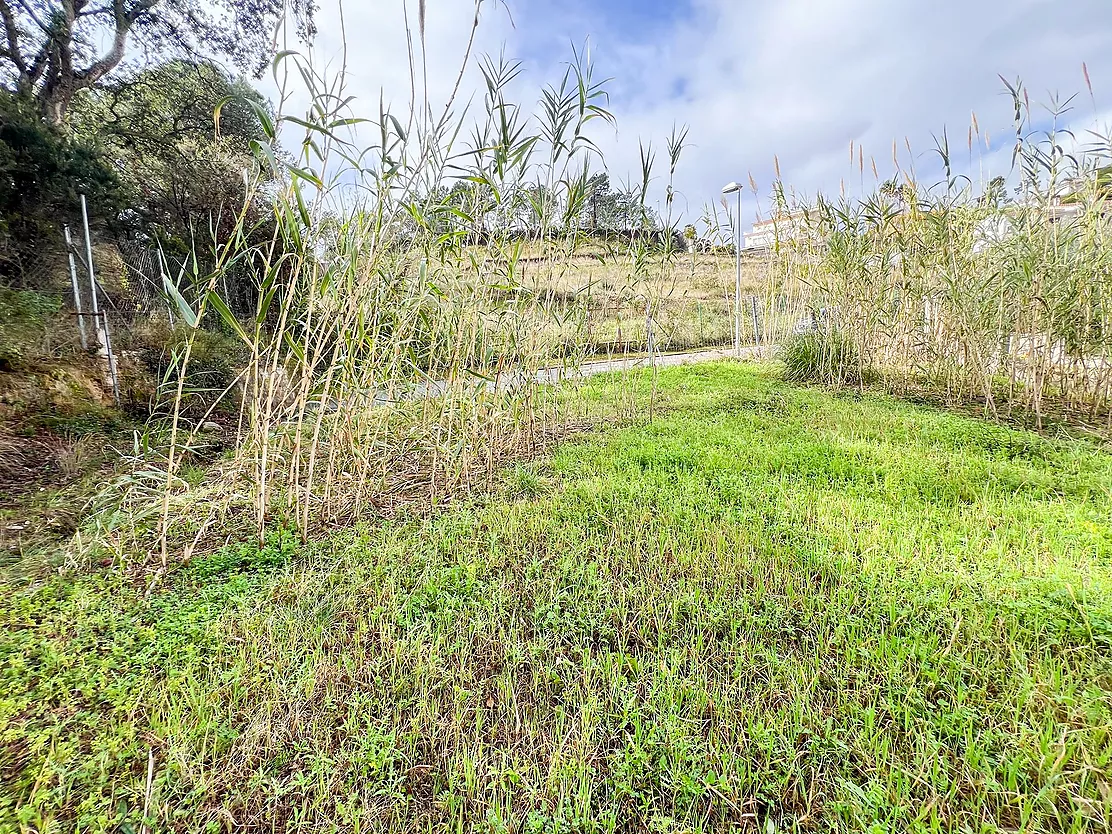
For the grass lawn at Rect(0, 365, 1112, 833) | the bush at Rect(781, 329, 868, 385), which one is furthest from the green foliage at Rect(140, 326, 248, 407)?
the bush at Rect(781, 329, 868, 385)

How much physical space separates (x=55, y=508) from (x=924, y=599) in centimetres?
310

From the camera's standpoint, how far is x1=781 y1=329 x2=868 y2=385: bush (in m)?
4.27

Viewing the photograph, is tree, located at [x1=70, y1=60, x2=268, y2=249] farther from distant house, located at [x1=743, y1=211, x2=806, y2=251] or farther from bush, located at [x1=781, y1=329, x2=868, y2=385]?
bush, located at [x1=781, y1=329, x2=868, y2=385]

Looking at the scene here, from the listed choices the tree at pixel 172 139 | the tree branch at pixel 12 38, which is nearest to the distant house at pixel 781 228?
the tree at pixel 172 139

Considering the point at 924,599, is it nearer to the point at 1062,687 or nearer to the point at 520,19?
the point at 1062,687

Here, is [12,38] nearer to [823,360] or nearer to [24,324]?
[24,324]

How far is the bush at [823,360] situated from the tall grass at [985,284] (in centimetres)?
10

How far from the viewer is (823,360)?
14.7ft

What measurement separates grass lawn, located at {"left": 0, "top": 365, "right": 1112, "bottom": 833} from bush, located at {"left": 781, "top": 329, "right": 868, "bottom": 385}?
2.66 m

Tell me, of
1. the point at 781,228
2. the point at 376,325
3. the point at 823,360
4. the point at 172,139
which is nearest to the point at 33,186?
the point at 172,139

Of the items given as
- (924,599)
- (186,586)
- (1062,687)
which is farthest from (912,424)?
(186,586)

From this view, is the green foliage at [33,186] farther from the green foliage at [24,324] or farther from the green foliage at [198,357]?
the green foliage at [198,357]

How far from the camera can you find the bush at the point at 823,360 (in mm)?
4266

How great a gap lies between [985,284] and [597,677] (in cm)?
365
